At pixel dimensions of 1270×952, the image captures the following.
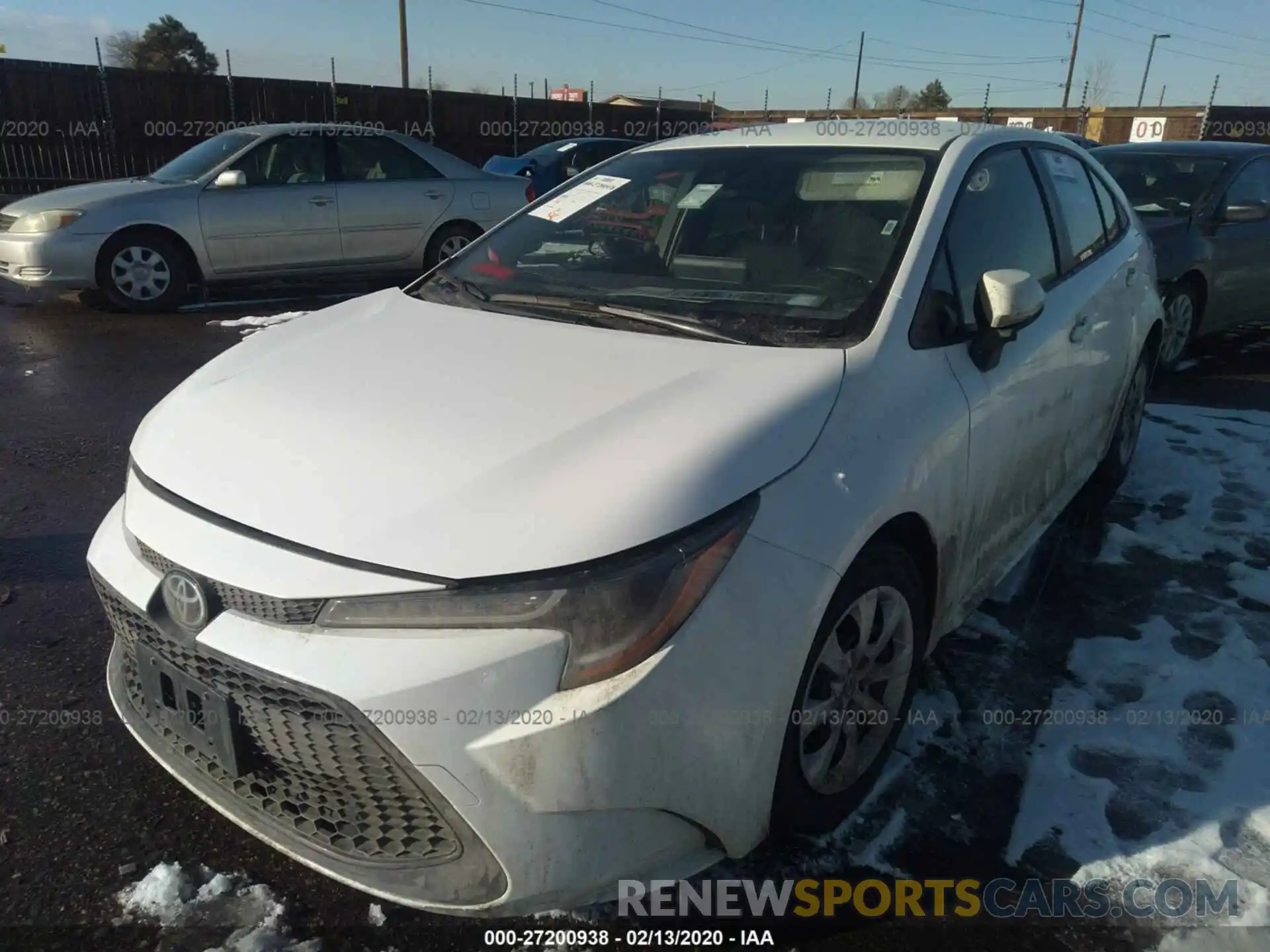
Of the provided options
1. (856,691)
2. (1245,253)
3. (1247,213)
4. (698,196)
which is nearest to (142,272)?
(698,196)

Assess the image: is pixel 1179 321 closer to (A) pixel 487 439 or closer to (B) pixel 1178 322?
(B) pixel 1178 322

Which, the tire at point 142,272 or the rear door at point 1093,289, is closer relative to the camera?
the rear door at point 1093,289

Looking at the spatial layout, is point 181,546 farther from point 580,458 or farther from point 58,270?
point 58,270

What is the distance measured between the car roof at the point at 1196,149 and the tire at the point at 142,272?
7646 millimetres

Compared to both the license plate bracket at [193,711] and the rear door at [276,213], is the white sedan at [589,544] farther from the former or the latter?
the rear door at [276,213]

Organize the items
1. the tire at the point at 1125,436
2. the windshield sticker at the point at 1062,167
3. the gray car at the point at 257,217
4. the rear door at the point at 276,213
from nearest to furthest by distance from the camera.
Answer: the windshield sticker at the point at 1062,167
the tire at the point at 1125,436
the gray car at the point at 257,217
the rear door at the point at 276,213

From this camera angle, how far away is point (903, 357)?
2.33m

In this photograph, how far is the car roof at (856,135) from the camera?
2.98 meters

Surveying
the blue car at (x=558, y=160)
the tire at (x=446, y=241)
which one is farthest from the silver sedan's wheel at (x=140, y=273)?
the blue car at (x=558, y=160)

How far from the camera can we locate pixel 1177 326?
256 inches

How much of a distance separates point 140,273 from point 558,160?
22.9 feet

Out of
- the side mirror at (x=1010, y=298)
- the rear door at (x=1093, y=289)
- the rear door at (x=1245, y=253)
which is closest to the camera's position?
the side mirror at (x=1010, y=298)

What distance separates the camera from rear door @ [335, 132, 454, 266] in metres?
8.62

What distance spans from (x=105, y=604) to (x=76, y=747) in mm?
691
